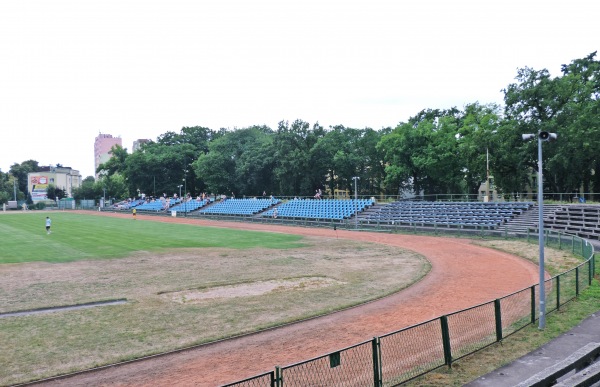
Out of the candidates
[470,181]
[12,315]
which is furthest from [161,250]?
[470,181]

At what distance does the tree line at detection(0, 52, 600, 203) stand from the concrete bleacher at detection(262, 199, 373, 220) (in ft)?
28.2

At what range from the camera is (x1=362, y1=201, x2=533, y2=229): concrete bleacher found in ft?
138

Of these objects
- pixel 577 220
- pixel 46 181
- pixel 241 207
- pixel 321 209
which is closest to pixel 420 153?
pixel 321 209

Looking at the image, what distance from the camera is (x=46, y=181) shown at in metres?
132

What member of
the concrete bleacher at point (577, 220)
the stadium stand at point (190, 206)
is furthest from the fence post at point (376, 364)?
the stadium stand at point (190, 206)

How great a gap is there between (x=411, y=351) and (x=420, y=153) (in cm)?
5280

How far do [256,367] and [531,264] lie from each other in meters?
20.5

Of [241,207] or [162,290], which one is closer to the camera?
[162,290]

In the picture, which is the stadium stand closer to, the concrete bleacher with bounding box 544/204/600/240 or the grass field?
the grass field

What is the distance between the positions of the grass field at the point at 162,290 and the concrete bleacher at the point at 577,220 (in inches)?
559

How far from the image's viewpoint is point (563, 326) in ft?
44.0

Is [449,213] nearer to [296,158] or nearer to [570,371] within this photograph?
[296,158]

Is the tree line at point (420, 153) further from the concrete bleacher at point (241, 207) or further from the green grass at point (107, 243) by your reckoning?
the green grass at point (107, 243)

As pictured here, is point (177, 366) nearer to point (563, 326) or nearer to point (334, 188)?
point (563, 326)
